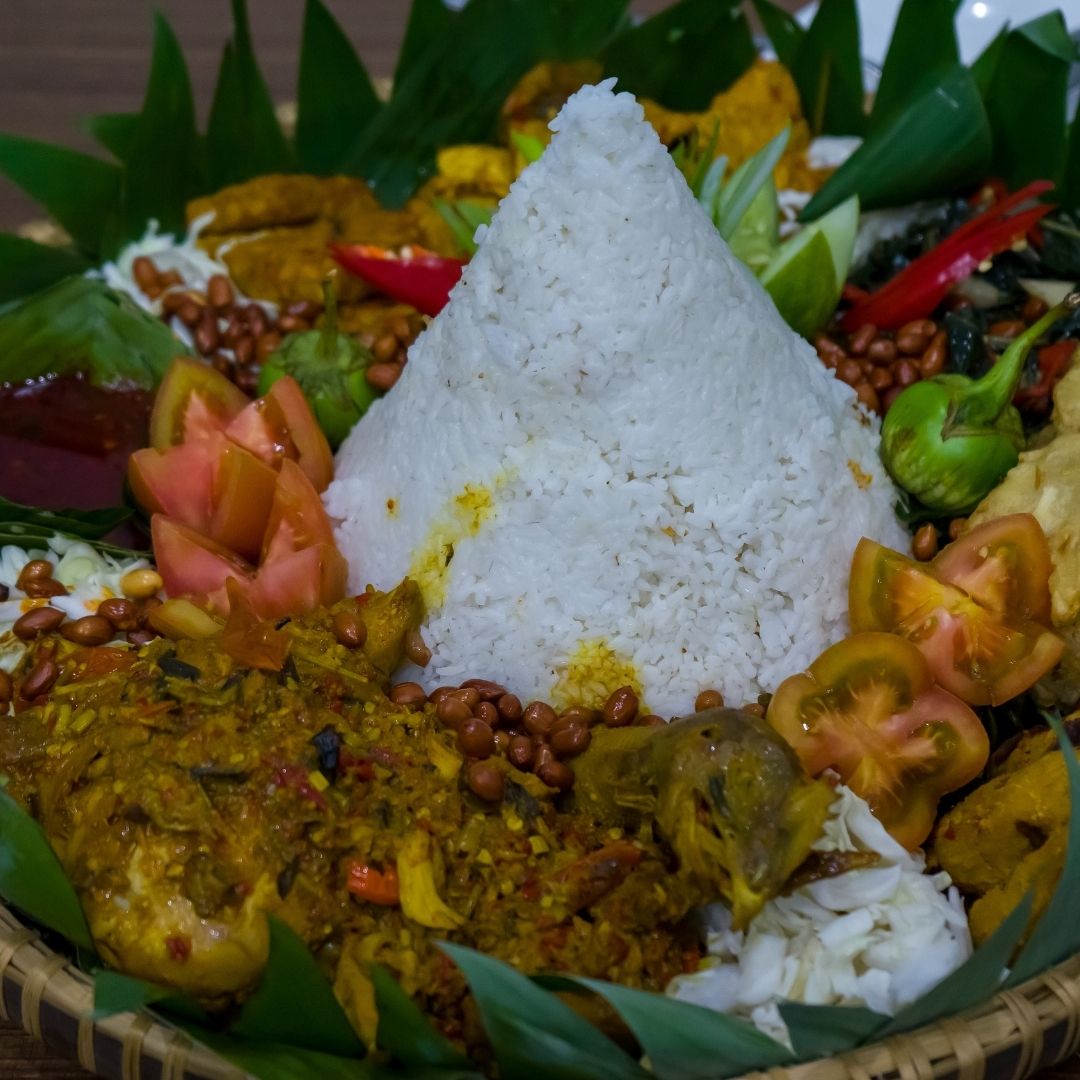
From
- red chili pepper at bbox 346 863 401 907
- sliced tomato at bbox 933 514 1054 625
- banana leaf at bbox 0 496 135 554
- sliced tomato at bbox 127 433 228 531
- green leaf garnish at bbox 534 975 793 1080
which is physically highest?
sliced tomato at bbox 127 433 228 531

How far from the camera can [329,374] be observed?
3.63m

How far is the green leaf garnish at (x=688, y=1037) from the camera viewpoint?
199 centimetres

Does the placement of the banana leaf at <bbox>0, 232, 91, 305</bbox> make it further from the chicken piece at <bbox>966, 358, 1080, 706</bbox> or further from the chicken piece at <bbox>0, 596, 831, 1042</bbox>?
the chicken piece at <bbox>966, 358, 1080, 706</bbox>

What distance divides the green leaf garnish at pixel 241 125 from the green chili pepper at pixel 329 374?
1137mm

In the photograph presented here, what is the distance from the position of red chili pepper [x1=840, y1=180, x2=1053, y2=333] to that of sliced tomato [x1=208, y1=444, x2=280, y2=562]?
1.86 m

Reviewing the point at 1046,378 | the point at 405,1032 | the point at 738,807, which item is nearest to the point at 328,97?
the point at 1046,378

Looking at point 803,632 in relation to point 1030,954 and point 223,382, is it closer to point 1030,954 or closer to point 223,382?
point 1030,954

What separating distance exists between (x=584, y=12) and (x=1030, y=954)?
369 cm

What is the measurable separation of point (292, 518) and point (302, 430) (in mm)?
350

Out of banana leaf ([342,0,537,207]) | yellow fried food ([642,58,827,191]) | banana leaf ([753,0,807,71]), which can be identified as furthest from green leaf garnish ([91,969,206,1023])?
banana leaf ([753,0,807,71])

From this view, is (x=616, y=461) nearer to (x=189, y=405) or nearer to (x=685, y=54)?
(x=189, y=405)

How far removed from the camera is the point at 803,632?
3018 mm

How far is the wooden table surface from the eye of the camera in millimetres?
5910

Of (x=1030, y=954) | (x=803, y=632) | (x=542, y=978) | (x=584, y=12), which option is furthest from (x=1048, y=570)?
(x=584, y=12)
